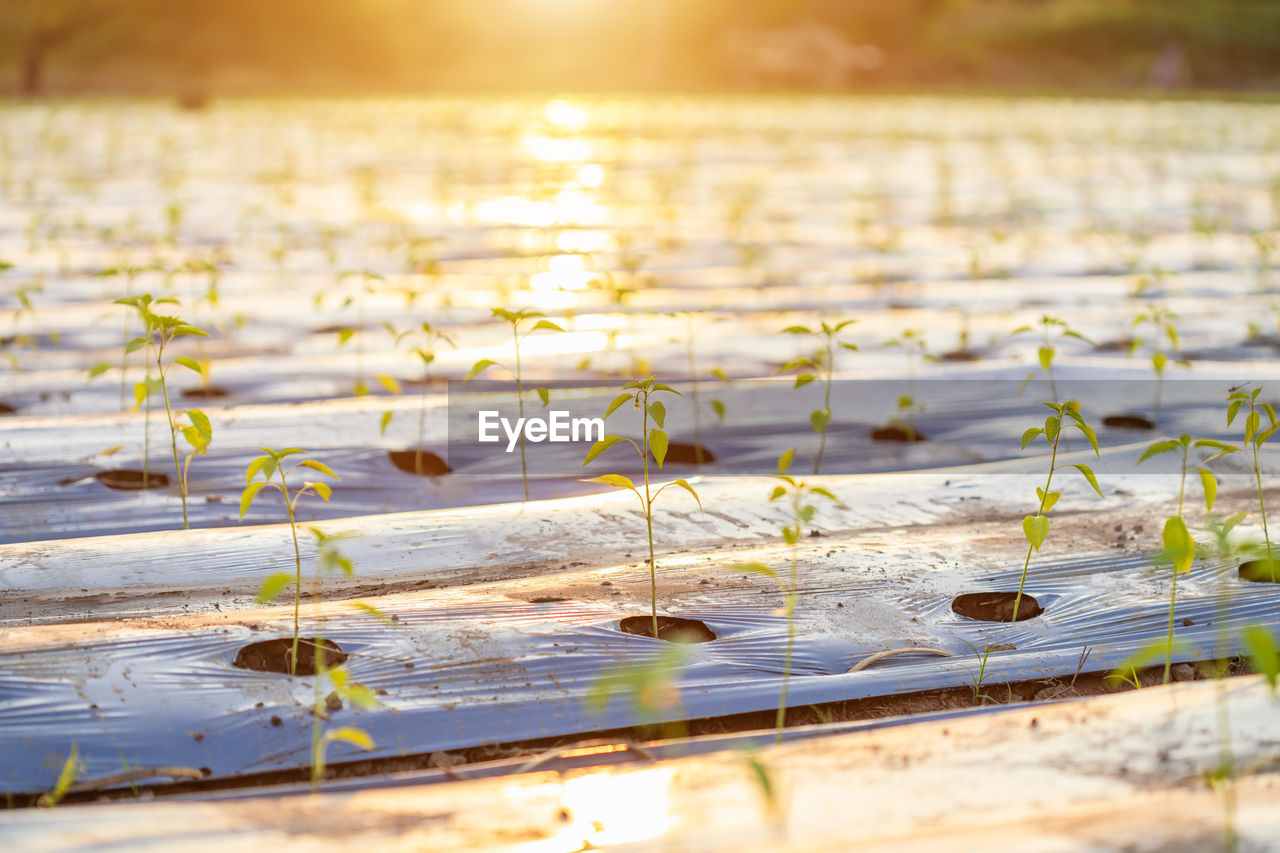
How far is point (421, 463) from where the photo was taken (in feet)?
9.97

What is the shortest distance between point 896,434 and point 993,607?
1192 mm

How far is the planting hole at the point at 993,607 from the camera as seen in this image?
2191 millimetres

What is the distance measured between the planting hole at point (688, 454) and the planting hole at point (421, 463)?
626 mm

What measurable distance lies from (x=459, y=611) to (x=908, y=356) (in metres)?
2.46

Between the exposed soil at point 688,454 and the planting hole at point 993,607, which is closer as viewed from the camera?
the planting hole at point 993,607

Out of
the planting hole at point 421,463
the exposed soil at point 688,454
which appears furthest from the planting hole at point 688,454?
the planting hole at point 421,463

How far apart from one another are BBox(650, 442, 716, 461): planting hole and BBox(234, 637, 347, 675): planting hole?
4.65ft

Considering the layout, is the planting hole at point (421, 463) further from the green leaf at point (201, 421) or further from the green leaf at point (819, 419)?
the green leaf at point (819, 419)

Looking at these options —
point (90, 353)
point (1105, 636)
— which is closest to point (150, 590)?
point (1105, 636)

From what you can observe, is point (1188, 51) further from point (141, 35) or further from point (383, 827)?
point (383, 827)

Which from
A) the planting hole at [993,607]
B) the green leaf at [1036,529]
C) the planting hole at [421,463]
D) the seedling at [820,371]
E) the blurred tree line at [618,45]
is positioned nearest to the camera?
the green leaf at [1036,529]

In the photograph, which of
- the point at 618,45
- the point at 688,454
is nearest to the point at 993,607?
the point at 688,454

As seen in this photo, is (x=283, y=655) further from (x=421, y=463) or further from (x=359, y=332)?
(x=359, y=332)

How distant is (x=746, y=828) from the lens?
137cm
